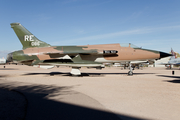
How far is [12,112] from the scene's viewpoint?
4383 mm

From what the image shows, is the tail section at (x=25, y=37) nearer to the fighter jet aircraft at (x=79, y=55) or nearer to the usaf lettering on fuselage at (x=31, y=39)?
the usaf lettering on fuselage at (x=31, y=39)

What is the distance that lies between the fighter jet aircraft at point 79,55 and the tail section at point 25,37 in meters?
0.74

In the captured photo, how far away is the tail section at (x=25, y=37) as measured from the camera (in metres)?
18.2

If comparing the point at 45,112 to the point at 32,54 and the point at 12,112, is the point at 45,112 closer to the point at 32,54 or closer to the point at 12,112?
the point at 12,112

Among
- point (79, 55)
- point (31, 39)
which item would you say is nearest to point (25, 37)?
point (31, 39)

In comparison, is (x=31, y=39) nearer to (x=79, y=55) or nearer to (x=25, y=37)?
(x=25, y=37)

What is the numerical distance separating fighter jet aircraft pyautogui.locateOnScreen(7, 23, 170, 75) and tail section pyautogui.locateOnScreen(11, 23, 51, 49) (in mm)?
739

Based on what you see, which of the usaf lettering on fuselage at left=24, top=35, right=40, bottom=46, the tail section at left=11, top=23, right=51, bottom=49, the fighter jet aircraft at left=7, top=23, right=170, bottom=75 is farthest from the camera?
the usaf lettering on fuselage at left=24, top=35, right=40, bottom=46

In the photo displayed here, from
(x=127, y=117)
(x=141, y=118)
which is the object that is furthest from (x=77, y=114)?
(x=141, y=118)

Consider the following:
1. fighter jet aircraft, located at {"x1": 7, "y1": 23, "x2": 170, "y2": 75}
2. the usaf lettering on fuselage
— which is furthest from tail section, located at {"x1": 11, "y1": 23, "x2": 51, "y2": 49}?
fighter jet aircraft, located at {"x1": 7, "y1": 23, "x2": 170, "y2": 75}

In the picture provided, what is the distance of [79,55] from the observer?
17125 millimetres

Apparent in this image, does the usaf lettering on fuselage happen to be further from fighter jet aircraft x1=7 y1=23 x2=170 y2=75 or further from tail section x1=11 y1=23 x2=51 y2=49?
fighter jet aircraft x1=7 y1=23 x2=170 y2=75

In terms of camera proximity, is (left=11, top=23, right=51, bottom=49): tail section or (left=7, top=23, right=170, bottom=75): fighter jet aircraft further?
(left=11, top=23, right=51, bottom=49): tail section

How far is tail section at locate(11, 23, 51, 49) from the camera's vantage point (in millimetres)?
18203
